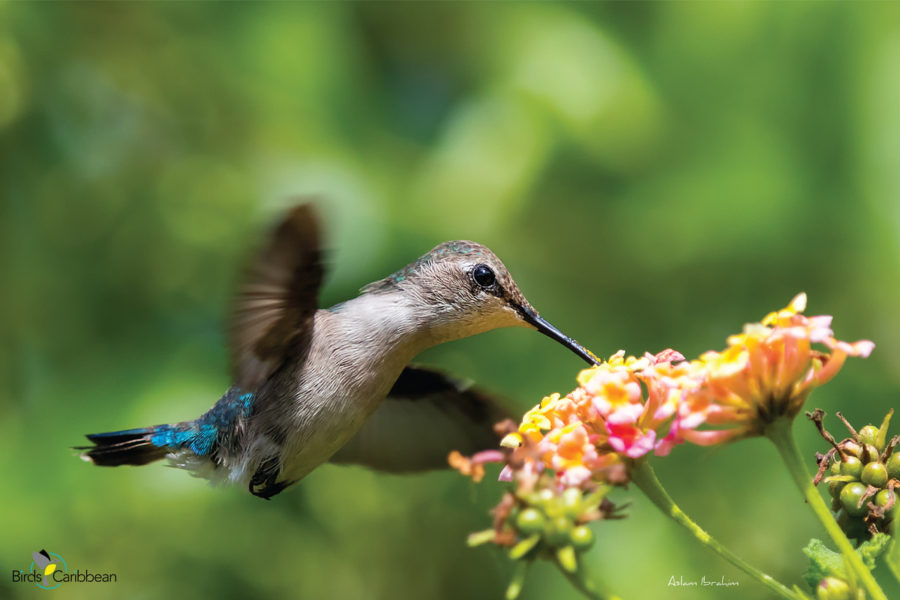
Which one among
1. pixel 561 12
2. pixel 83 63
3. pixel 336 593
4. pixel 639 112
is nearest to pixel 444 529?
pixel 336 593

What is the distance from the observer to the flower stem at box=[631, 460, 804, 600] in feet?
3.84

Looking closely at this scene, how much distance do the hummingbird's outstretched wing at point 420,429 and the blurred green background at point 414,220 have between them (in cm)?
A: 17

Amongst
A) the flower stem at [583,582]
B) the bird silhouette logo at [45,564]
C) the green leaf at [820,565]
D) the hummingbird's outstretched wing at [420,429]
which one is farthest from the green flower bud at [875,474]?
the bird silhouette logo at [45,564]

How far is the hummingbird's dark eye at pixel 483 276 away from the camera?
217 centimetres

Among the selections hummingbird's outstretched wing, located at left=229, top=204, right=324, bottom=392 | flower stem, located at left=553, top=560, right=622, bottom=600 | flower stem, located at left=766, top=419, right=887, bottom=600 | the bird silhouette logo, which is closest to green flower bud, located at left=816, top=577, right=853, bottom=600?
flower stem, located at left=766, top=419, right=887, bottom=600

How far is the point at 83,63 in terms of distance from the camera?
3.02 meters

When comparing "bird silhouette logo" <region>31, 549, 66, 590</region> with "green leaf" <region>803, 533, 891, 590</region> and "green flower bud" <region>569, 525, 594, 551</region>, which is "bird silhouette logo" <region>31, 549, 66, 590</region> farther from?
"green leaf" <region>803, 533, 891, 590</region>

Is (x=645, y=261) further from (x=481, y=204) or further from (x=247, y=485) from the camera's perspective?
(x=247, y=485)

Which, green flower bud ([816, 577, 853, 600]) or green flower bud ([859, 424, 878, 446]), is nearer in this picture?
green flower bud ([816, 577, 853, 600])

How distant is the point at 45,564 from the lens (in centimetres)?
248

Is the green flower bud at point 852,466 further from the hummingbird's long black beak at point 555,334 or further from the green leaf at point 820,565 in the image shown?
the hummingbird's long black beak at point 555,334

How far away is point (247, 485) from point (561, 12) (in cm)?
180

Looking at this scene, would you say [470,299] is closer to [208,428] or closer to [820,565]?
[208,428]

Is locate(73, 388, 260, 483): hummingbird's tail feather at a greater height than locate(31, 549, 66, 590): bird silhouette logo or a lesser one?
greater
